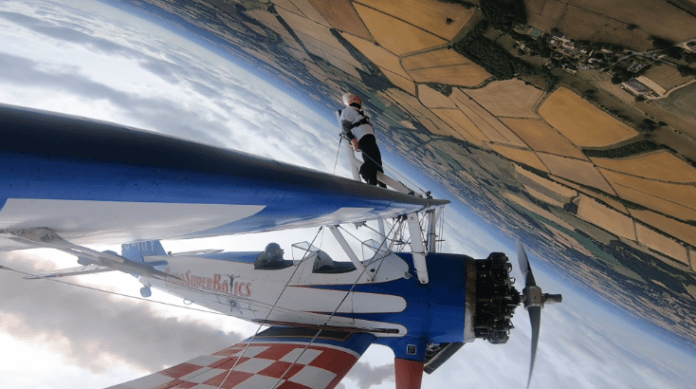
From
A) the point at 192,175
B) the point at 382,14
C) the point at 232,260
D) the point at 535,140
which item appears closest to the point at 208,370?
the point at 232,260

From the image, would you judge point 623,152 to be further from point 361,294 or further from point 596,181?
point 361,294

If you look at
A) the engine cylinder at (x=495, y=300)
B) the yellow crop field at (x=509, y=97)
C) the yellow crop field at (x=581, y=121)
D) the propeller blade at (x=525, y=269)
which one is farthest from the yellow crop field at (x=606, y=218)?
the yellow crop field at (x=509, y=97)

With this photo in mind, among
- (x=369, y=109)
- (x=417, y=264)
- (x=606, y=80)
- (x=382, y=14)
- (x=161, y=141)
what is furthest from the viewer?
(x=369, y=109)

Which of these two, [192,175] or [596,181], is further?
[596,181]

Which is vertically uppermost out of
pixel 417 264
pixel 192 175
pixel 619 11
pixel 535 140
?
pixel 535 140

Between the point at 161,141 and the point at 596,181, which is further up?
the point at 596,181

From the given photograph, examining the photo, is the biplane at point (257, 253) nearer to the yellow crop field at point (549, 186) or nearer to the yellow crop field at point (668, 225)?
the yellow crop field at point (549, 186)

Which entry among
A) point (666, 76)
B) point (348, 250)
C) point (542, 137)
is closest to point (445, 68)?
point (542, 137)

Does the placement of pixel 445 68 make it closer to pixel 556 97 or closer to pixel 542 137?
pixel 556 97

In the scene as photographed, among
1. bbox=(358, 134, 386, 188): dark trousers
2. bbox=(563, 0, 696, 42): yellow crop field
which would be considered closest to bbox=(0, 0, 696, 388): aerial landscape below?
bbox=(563, 0, 696, 42): yellow crop field
